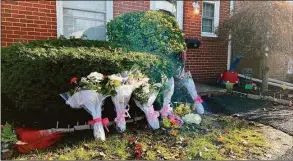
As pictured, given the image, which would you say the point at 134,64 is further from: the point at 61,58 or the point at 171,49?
the point at 171,49

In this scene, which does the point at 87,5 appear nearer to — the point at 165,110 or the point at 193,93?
the point at 193,93

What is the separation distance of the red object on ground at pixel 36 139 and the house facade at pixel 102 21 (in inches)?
113

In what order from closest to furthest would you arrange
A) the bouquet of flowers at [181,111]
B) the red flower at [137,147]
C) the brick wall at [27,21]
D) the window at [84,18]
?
the red flower at [137,147] → the bouquet of flowers at [181,111] → the brick wall at [27,21] → the window at [84,18]

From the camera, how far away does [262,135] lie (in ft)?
14.3

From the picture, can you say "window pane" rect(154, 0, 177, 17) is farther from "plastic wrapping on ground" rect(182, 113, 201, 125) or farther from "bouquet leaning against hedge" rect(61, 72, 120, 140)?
"bouquet leaning against hedge" rect(61, 72, 120, 140)

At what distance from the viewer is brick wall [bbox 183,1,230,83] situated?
28.3 ft

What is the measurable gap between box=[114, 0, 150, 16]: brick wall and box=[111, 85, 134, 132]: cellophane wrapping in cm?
366

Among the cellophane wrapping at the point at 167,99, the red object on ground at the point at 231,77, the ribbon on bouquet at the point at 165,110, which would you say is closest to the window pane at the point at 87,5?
the cellophane wrapping at the point at 167,99

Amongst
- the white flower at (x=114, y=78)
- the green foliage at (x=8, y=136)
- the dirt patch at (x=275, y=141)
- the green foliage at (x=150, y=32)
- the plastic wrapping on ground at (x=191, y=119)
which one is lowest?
the dirt patch at (x=275, y=141)

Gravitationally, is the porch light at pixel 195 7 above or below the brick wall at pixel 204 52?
above

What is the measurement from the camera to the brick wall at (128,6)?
278 inches

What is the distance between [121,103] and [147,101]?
0.44 m

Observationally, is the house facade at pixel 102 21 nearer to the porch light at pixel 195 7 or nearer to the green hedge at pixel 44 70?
the porch light at pixel 195 7

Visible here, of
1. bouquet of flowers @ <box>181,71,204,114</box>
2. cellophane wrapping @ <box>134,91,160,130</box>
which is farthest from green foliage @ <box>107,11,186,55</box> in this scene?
cellophane wrapping @ <box>134,91,160,130</box>
